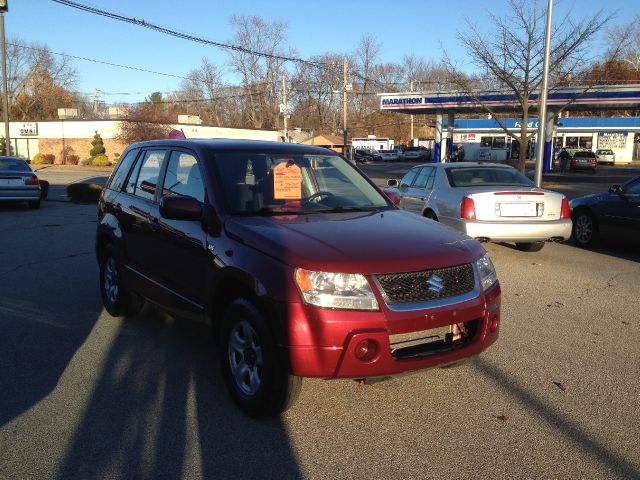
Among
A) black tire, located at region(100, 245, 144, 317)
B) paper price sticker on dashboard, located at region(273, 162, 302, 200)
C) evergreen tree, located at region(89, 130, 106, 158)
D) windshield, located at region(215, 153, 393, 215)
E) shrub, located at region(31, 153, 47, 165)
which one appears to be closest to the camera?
windshield, located at region(215, 153, 393, 215)

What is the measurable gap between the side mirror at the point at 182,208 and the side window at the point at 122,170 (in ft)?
6.18

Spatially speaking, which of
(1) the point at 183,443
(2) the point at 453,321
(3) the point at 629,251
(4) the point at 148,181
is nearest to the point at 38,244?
(4) the point at 148,181

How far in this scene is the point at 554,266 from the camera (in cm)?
849

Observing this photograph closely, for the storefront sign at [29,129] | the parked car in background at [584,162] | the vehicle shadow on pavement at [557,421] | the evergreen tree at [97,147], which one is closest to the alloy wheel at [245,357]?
the vehicle shadow on pavement at [557,421]

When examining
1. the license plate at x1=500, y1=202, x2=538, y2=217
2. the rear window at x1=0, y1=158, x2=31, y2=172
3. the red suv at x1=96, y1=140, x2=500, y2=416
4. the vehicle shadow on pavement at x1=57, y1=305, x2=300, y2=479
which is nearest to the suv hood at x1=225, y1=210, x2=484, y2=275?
the red suv at x1=96, y1=140, x2=500, y2=416

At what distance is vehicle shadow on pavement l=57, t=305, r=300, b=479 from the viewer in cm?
312

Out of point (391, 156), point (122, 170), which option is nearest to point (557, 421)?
point (122, 170)

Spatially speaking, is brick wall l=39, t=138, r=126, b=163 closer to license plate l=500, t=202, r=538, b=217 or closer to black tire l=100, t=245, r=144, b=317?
license plate l=500, t=202, r=538, b=217

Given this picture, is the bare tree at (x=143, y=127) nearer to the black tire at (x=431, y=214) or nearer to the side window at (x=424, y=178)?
the side window at (x=424, y=178)

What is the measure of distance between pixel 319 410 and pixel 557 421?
1.52 meters

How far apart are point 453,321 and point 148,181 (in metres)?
3.12

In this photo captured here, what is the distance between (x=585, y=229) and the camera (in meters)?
10.2

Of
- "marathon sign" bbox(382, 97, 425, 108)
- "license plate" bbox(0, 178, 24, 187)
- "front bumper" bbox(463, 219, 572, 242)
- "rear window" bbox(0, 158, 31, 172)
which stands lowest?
"front bumper" bbox(463, 219, 572, 242)

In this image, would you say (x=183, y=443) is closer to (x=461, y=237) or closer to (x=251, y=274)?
(x=251, y=274)
